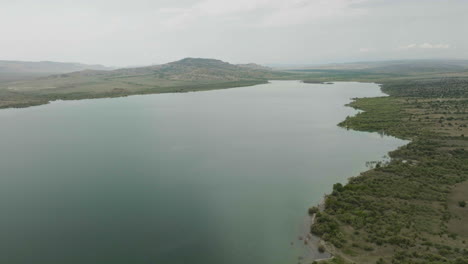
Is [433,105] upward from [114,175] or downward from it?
upward

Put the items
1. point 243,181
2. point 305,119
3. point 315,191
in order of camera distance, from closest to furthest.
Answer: point 315,191, point 243,181, point 305,119

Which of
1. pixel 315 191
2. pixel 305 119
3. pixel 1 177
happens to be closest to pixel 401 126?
pixel 305 119

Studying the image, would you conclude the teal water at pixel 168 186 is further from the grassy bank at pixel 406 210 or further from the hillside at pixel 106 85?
the hillside at pixel 106 85

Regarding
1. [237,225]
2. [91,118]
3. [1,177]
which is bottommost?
[237,225]

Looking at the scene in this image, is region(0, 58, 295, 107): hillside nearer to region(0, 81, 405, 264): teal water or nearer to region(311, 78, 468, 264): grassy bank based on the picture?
region(0, 81, 405, 264): teal water

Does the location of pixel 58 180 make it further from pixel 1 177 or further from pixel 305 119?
pixel 305 119

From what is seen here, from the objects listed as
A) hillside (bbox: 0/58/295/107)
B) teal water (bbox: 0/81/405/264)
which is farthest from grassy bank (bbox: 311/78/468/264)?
hillside (bbox: 0/58/295/107)
